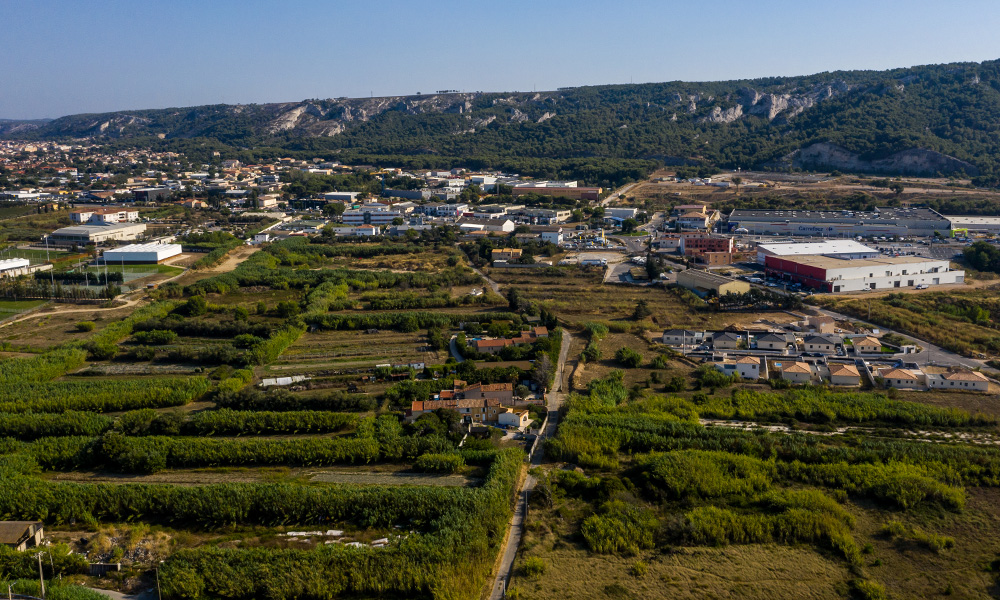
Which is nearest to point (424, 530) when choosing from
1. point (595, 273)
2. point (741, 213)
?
point (595, 273)

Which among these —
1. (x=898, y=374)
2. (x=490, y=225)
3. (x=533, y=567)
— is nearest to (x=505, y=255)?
(x=490, y=225)

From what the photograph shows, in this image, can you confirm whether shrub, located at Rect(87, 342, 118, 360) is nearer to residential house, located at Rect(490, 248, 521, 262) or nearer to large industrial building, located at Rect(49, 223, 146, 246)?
residential house, located at Rect(490, 248, 521, 262)

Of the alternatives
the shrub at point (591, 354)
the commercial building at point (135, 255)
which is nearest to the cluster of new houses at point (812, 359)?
the shrub at point (591, 354)

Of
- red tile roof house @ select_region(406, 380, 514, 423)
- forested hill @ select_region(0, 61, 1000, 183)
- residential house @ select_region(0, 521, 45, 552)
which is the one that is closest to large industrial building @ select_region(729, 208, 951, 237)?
forested hill @ select_region(0, 61, 1000, 183)

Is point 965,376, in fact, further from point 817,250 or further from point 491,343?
point 817,250

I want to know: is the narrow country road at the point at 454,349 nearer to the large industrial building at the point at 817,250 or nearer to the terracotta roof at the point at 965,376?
the terracotta roof at the point at 965,376

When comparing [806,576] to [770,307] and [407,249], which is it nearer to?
[770,307]
